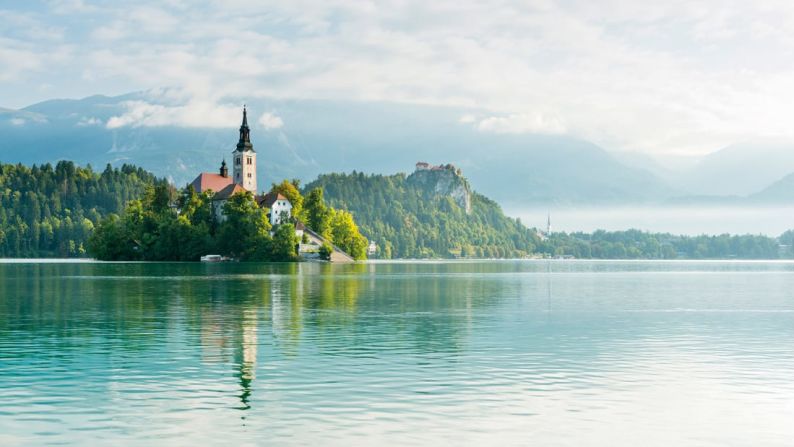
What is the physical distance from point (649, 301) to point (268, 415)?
179ft

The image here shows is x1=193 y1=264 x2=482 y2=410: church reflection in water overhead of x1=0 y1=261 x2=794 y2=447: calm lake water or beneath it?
overhead

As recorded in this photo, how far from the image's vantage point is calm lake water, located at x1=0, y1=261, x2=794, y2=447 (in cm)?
2256

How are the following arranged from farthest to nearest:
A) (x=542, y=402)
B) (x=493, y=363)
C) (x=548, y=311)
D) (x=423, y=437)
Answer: (x=548, y=311)
(x=493, y=363)
(x=542, y=402)
(x=423, y=437)

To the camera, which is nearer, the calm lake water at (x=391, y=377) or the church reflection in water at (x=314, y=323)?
the calm lake water at (x=391, y=377)

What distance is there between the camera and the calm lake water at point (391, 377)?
22562mm

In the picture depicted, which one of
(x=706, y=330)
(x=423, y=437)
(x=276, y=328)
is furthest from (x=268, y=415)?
(x=706, y=330)

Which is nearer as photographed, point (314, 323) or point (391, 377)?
point (391, 377)

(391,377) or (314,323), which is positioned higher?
(314,323)

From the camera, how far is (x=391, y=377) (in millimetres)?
30453

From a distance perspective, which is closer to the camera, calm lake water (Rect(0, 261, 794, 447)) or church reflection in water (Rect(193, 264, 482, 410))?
calm lake water (Rect(0, 261, 794, 447))

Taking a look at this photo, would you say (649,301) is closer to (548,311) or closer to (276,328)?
(548,311)

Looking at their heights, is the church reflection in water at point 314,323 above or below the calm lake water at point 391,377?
above

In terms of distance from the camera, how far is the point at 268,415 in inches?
949

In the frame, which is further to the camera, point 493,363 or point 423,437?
point 493,363
